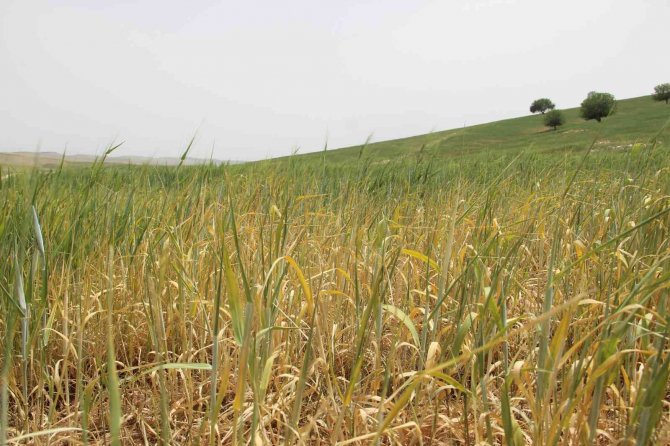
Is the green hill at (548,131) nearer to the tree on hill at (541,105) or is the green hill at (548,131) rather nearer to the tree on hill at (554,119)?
the tree on hill at (554,119)

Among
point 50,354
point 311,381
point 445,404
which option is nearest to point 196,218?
point 50,354

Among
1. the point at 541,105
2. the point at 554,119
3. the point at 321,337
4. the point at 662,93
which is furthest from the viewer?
the point at 541,105

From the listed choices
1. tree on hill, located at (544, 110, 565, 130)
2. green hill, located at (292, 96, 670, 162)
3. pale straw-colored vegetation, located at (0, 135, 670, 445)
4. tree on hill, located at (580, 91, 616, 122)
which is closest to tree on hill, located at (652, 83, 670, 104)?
green hill, located at (292, 96, 670, 162)

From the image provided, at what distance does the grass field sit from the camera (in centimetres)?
73

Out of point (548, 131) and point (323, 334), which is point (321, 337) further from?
point (548, 131)

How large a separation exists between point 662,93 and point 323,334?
145 ft

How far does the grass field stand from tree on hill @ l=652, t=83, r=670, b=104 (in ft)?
141

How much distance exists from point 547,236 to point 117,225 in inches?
68.7

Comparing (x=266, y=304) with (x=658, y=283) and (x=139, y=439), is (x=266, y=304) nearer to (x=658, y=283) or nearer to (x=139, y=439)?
(x=139, y=439)

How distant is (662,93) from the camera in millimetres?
36344

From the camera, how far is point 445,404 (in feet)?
3.65

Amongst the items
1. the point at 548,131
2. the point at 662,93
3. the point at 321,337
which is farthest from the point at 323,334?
the point at 662,93

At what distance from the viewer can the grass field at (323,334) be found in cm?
73

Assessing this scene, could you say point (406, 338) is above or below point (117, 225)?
below
